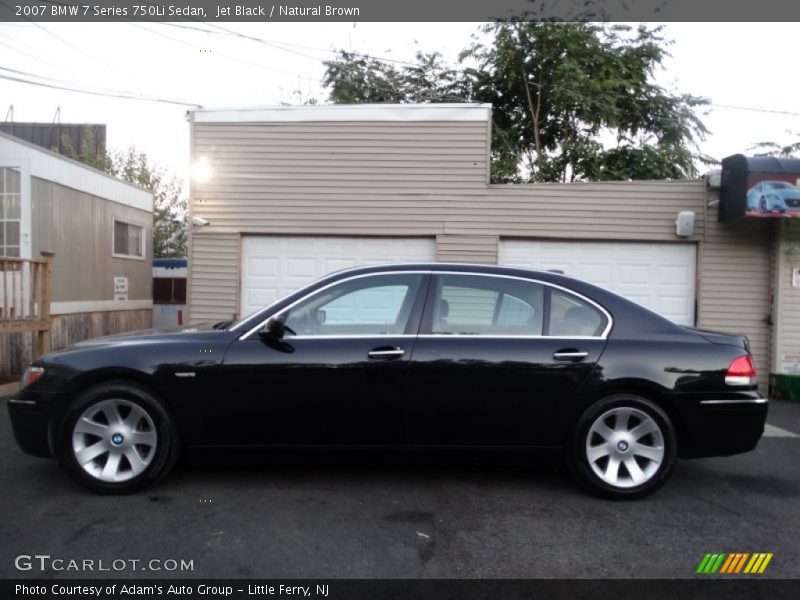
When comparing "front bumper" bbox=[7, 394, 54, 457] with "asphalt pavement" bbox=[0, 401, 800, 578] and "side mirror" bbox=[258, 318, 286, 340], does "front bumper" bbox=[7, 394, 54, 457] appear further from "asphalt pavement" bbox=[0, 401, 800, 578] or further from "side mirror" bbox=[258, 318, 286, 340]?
"side mirror" bbox=[258, 318, 286, 340]

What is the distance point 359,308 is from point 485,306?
859 mm

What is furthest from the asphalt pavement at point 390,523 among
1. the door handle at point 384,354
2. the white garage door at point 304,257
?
the white garage door at point 304,257

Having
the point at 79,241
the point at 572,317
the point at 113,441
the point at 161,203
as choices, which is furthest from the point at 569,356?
the point at 161,203

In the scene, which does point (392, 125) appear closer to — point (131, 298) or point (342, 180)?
point (342, 180)

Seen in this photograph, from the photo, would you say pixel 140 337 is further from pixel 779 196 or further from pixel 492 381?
pixel 779 196

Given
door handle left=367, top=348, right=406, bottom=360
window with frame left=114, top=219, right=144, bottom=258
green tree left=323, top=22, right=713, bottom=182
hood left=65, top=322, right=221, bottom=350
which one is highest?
green tree left=323, top=22, right=713, bottom=182

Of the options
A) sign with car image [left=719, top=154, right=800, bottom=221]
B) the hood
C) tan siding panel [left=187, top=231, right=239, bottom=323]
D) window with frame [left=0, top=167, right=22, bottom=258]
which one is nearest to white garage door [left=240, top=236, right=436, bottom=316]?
tan siding panel [left=187, top=231, right=239, bottom=323]

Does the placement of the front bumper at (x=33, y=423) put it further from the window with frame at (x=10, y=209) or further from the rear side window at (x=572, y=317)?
the window with frame at (x=10, y=209)

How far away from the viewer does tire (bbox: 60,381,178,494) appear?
4.16 metres

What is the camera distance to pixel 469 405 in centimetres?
422

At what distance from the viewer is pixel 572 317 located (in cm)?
442

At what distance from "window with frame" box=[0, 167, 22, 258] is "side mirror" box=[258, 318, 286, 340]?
7.51 metres

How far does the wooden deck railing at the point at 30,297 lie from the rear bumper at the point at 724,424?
305 inches
